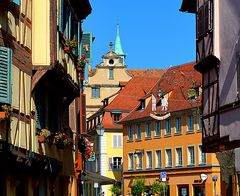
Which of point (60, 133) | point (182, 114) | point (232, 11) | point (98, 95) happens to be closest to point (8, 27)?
point (232, 11)

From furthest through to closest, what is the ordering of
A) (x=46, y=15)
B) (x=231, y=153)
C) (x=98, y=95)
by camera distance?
(x=98, y=95), (x=231, y=153), (x=46, y=15)

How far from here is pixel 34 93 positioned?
72.8 feet

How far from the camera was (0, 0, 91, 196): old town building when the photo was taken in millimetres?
18016

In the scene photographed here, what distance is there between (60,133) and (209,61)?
256 inches

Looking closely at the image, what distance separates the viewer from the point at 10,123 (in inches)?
733

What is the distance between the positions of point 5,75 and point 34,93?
455 centimetres

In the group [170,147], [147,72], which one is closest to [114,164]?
[170,147]

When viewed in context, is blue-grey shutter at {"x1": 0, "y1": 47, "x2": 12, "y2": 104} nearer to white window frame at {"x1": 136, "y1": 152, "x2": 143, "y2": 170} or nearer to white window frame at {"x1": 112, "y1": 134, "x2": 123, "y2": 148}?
white window frame at {"x1": 136, "y1": 152, "x2": 143, "y2": 170}

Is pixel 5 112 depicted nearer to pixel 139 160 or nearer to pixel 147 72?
pixel 139 160

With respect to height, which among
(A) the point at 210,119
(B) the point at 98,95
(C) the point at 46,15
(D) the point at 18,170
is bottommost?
(D) the point at 18,170

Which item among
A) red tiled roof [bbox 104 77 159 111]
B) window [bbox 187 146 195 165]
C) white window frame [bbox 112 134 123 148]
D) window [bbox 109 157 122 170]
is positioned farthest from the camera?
red tiled roof [bbox 104 77 159 111]

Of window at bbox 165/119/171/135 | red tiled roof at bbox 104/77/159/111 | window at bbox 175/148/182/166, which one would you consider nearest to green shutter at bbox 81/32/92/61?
window at bbox 175/148/182/166

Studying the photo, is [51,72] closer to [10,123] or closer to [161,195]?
[10,123]

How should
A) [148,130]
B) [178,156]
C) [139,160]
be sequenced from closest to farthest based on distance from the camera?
1. [178,156]
2. [148,130]
3. [139,160]
